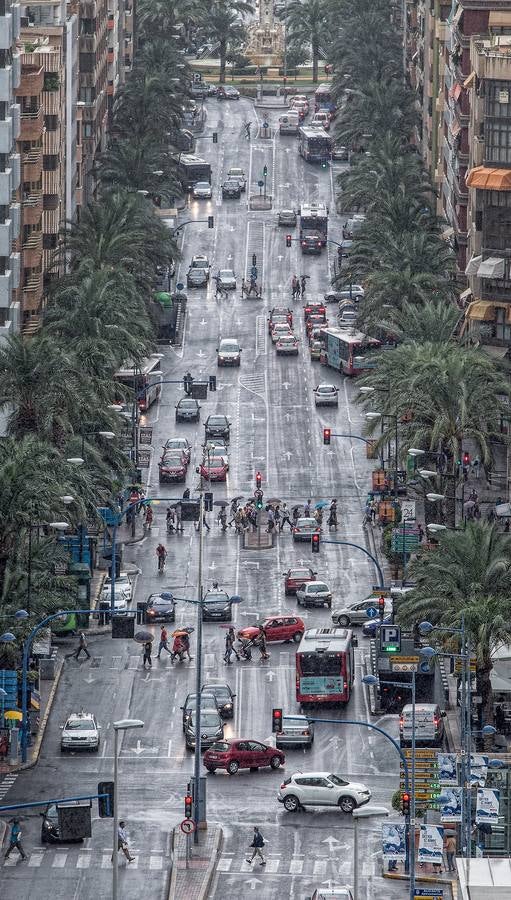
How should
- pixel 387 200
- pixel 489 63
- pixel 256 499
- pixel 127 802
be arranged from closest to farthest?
pixel 127 802, pixel 256 499, pixel 489 63, pixel 387 200

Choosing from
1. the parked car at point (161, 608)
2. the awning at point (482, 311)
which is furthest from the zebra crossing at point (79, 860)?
the awning at point (482, 311)

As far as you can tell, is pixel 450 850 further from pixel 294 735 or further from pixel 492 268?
pixel 492 268

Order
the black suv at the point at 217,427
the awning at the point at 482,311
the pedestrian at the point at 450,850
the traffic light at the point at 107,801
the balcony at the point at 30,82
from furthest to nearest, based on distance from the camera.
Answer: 1. the black suv at the point at 217,427
2. the awning at the point at 482,311
3. the balcony at the point at 30,82
4. the pedestrian at the point at 450,850
5. the traffic light at the point at 107,801

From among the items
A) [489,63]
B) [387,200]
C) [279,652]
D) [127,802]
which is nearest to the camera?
[127,802]

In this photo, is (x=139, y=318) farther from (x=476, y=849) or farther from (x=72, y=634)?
(x=476, y=849)

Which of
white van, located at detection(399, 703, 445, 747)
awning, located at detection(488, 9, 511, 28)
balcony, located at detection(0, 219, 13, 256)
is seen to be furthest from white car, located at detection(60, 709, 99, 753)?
awning, located at detection(488, 9, 511, 28)

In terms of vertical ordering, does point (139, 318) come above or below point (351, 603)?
above

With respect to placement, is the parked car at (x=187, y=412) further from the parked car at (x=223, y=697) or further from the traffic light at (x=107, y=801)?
the traffic light at (x=107, y=801)

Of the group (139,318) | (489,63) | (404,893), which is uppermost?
(489,63)

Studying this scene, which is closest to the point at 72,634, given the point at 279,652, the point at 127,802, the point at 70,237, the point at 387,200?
the point at 279,652
